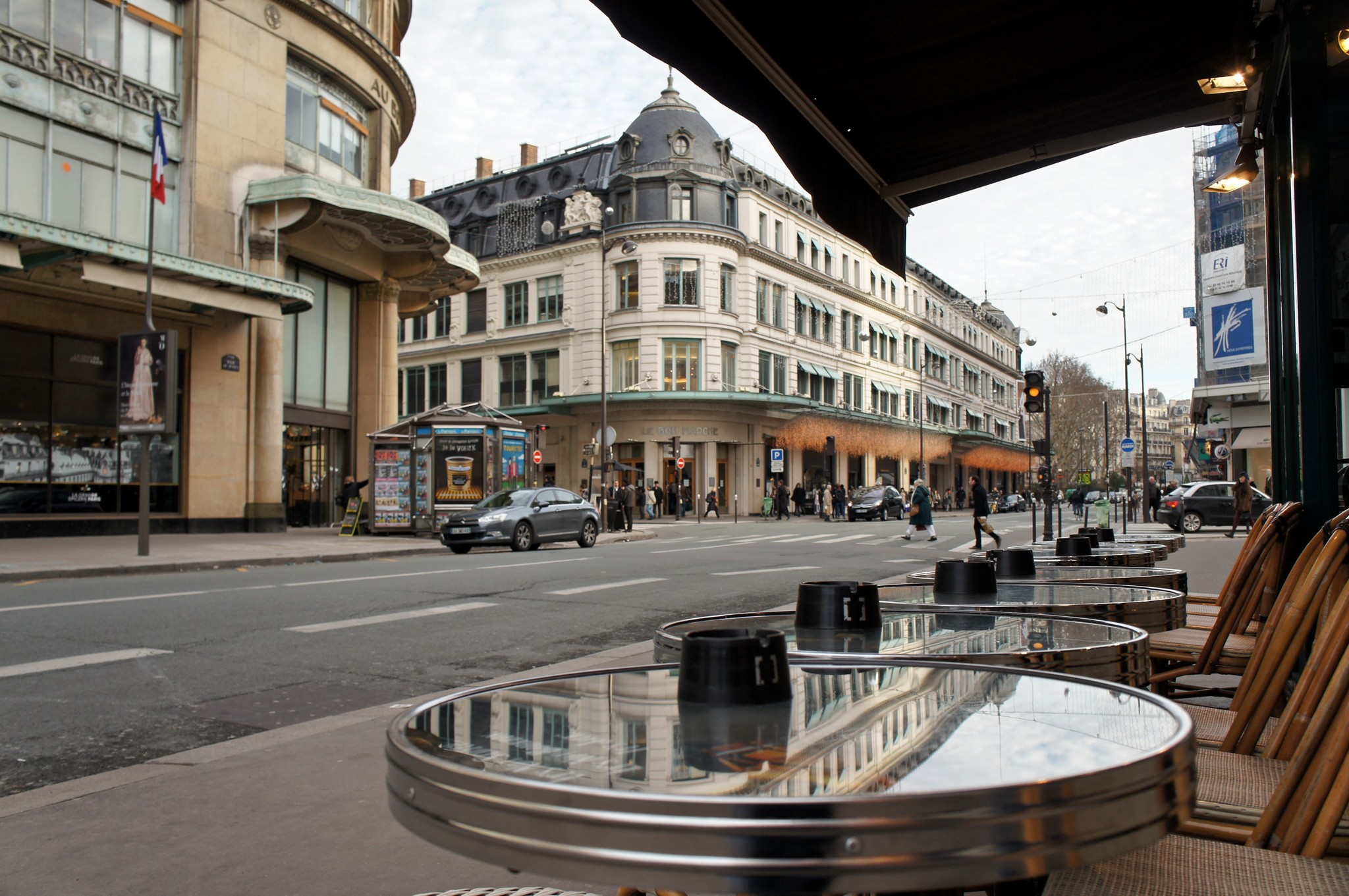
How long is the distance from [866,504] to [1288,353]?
1503 inches

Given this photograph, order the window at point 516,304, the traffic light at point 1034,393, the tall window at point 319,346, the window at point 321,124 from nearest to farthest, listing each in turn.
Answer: the traffic light at point 1034,393, the window at point 321,124, the tall window at point 319,346, the window at point 516,304

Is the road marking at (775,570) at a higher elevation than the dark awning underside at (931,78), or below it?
below

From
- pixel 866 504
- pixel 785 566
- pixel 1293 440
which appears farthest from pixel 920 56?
pixel 866 504

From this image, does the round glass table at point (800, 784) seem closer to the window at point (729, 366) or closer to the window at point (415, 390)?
the window at point (729, 366)

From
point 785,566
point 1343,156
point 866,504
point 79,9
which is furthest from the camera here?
point 866,504

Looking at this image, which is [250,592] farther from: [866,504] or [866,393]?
[866,393]

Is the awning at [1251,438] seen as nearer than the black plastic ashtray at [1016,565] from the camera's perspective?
No

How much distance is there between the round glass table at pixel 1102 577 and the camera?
3.88m

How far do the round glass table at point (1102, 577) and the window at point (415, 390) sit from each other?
51.2 m

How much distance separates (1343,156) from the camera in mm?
4336

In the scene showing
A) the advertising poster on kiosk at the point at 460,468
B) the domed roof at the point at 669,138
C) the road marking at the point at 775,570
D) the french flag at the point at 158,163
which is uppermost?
the domed roof at the point at 669,138

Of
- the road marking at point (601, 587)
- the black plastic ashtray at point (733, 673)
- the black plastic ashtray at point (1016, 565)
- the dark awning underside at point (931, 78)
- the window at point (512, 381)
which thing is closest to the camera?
the black plastic ashtray at point (733, 673)

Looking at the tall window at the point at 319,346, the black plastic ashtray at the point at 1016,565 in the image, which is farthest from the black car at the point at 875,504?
the black plastic ashtray at the point at 1016,565

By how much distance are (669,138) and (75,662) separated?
40.8m
